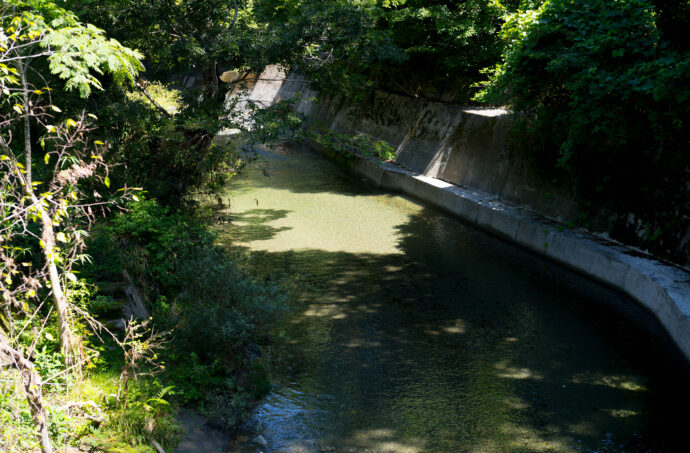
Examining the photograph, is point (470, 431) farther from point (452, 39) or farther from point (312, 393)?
point (452, 39)

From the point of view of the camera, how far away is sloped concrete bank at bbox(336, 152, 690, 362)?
9156 millimetres

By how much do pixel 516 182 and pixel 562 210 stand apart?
1.97 m

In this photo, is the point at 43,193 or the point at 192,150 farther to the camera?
the point at 192,150

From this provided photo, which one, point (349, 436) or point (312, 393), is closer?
point (349, 436)

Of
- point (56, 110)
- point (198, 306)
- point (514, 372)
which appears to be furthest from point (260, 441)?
point (56, 110)

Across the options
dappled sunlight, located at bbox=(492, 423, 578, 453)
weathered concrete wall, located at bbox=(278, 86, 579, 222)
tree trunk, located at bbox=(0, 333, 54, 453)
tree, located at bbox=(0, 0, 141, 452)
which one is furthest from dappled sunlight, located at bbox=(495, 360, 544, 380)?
tree trunk, located at bbox=(0, 333, 54, 453)

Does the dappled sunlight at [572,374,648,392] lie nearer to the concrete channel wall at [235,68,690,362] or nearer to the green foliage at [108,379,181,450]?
the concrete channel wall at [235,68,690,362]

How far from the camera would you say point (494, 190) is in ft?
51.4

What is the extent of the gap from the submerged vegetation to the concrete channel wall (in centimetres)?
83

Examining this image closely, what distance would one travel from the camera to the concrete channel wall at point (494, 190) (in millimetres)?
9992

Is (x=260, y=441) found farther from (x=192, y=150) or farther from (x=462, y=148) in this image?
(x=462, y=148)

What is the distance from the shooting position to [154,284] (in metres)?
9.02

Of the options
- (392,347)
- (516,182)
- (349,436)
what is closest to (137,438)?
(349,436)

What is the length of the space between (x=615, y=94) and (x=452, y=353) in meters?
5.50
